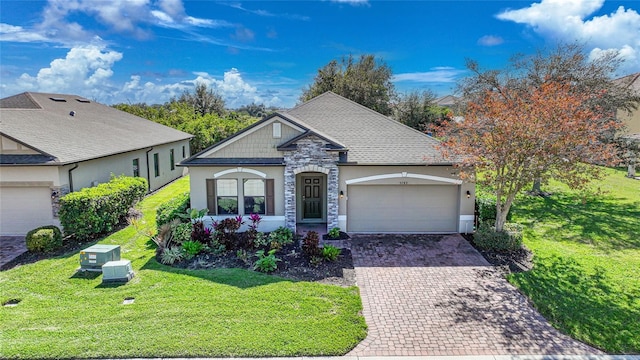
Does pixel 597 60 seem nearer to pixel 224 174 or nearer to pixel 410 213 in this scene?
pixel 410 213

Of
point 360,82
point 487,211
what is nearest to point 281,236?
point 487,211

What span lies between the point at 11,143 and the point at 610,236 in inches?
938

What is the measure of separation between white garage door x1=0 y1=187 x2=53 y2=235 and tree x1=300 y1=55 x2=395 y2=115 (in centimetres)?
3315

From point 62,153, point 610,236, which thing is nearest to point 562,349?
point 610,236

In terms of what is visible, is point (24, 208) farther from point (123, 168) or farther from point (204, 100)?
point (204, 100)

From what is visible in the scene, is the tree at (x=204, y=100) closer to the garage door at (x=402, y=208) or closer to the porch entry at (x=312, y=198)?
the porch entry at (x=312, y=198)

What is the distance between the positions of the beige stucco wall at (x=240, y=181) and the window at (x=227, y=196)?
0.64ft

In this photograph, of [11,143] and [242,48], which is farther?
[242,48]

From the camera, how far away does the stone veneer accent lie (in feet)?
46.4

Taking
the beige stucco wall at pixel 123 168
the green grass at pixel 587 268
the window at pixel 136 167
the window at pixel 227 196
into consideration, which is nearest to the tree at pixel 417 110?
the green grass at pixel 587 268

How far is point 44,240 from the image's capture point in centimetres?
1262

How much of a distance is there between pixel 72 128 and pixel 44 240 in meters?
7.95

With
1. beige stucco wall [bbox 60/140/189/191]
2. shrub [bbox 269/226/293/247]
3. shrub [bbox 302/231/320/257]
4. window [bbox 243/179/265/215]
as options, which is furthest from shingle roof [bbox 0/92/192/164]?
shrub [bbox 302/231/320/257]

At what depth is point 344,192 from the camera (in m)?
14.7
